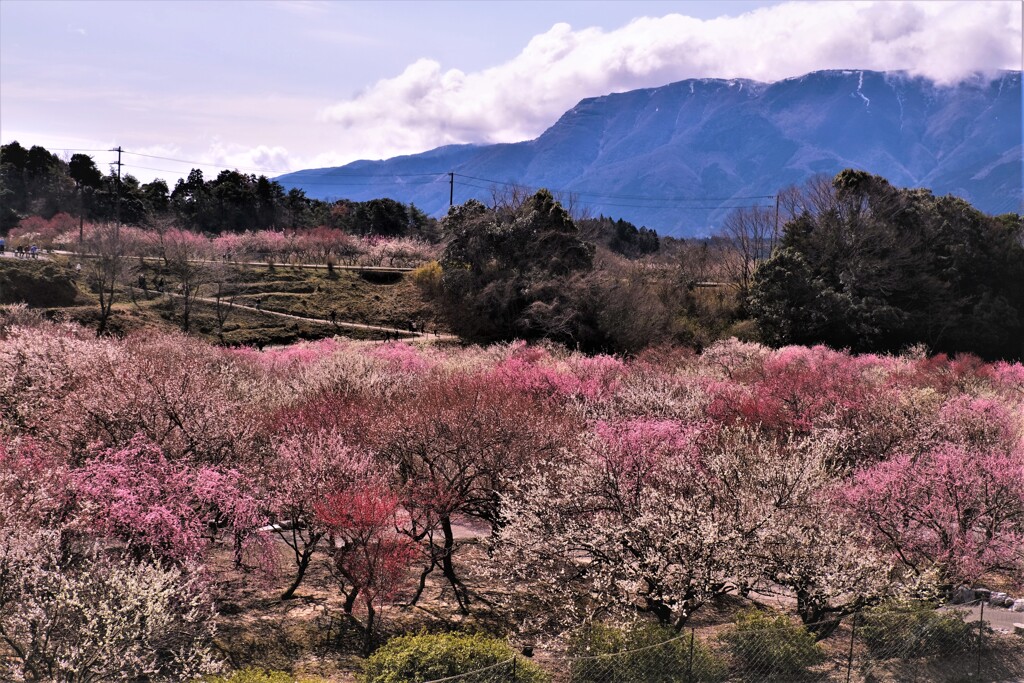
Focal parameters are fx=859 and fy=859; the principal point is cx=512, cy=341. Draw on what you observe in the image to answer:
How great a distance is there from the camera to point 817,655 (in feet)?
49.2

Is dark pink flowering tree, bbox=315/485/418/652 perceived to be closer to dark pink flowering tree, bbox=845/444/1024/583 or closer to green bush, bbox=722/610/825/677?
green bush, bbox=722/610/825/677

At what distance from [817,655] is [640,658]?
3.51 metres

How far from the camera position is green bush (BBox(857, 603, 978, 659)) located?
15.5m

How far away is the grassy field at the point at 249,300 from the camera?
54.4 meters

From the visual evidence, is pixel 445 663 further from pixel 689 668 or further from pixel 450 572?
pixel 450 572

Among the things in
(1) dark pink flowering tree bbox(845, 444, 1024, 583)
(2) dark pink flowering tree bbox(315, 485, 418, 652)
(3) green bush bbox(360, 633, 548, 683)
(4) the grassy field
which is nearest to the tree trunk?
(2) dark pink flowering tree bbox(315, 485, 418, 652)

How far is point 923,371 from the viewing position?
1406 inches

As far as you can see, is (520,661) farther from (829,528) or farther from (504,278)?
(504,278)

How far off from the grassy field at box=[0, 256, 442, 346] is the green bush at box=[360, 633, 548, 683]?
1668 inches

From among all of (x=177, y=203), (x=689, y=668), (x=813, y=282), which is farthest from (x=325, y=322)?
(x=689, y=668)

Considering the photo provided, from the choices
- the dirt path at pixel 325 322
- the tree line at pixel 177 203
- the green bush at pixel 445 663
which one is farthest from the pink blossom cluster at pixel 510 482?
the tree line at pixel 177 203

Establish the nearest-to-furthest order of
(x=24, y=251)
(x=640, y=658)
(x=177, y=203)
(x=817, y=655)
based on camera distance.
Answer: (x=640, y=658), (x=817, y=655), (x=24, y=251), (x=177, y=203)

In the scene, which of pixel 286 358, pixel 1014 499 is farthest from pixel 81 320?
pixel 1014 499

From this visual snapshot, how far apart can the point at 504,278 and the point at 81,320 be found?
2555cm
